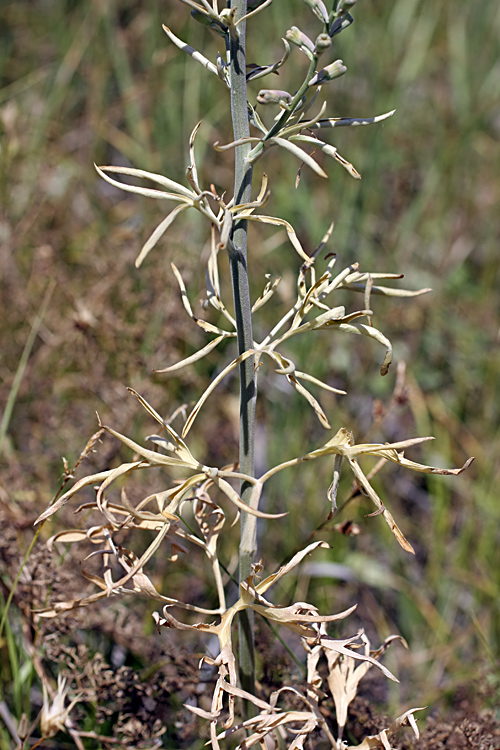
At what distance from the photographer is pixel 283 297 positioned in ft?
7.64

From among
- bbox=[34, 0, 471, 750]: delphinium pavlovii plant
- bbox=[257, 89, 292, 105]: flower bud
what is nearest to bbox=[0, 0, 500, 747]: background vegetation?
bbox=[34, 0, 471, 750]: delphinium pavlovii plant

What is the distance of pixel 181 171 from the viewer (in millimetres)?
3088

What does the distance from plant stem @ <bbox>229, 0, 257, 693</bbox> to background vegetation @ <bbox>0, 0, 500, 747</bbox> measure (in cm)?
23

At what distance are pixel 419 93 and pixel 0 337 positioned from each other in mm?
2934

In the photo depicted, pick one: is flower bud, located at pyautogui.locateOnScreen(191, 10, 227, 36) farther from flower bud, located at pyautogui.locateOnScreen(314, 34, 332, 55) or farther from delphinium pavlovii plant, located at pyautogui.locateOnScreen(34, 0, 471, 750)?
flower bud, located at pyautogui.locateOnScreen(314, 34, 332, 55)

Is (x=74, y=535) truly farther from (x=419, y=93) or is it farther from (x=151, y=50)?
(x=419, y=93)

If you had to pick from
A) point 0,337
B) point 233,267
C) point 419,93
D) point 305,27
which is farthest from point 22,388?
point 419,93

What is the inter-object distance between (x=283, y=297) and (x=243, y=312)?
54.1 inches

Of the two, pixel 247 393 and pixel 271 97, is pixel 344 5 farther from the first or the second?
pixel 247 393

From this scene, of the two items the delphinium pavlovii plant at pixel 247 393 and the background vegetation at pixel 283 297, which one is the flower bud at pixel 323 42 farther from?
the background vegetation at pixel 283 297

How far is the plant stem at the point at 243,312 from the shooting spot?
0.90 m

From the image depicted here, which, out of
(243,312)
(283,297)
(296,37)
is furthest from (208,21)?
(283,297)

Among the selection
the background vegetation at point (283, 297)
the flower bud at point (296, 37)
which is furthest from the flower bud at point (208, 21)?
the background vegetation at point (283, 297)

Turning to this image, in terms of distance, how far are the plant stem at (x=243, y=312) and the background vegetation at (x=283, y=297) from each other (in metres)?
0.23
